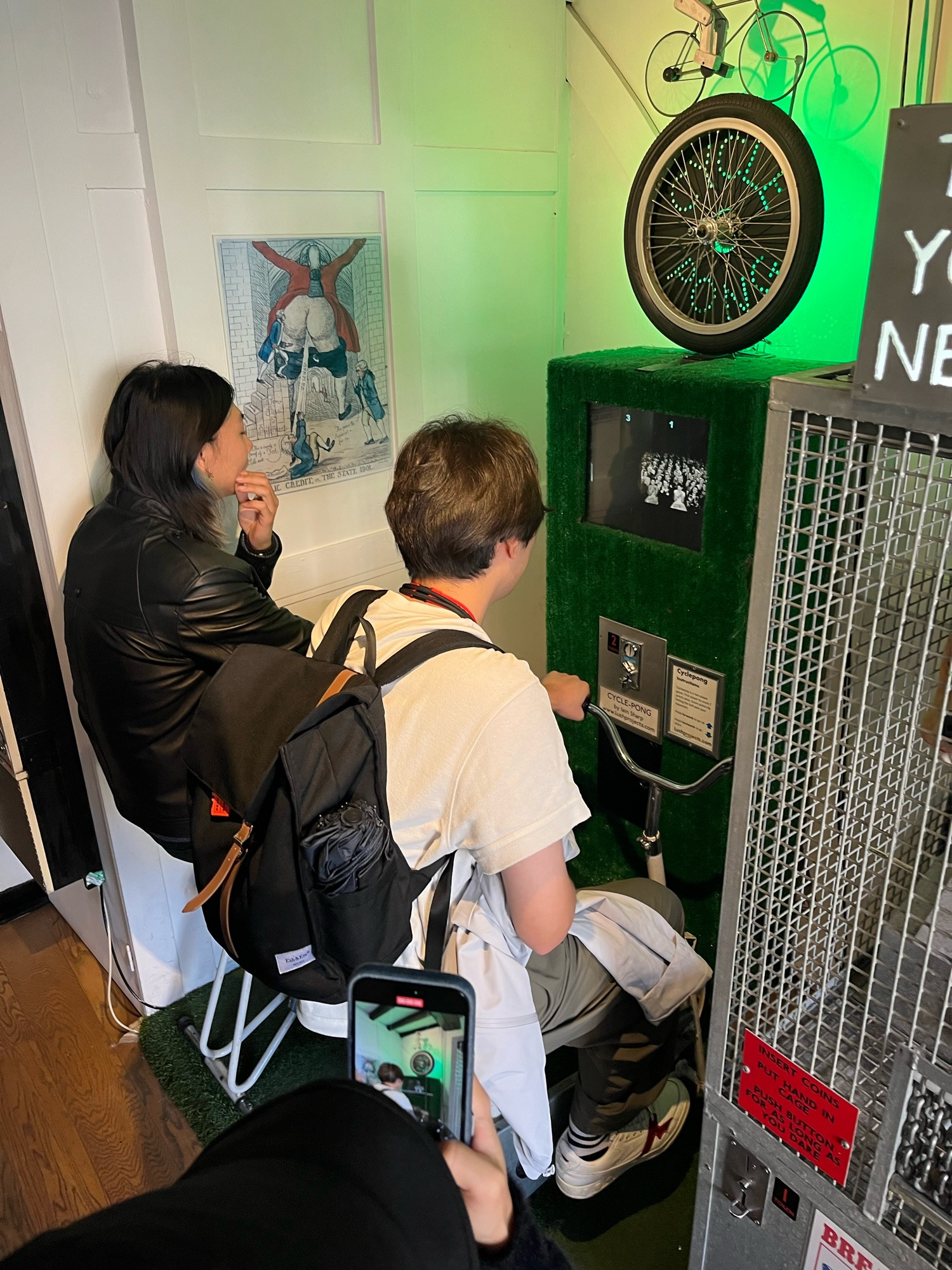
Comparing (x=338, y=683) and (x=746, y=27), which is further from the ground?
(x=746, y=27)

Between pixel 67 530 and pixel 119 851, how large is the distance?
2.54ft

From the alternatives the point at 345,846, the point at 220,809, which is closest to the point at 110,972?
the point at 220,809

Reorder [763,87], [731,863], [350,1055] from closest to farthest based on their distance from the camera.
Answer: [350,1055], [731,863], [763,87]

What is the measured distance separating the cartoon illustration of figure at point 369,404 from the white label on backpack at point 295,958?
1.43m

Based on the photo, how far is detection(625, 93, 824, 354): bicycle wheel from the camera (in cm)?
165

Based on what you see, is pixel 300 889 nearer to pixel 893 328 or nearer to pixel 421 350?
pixel 893 328

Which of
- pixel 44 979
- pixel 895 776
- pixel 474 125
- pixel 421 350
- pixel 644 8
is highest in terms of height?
pixel 644 8

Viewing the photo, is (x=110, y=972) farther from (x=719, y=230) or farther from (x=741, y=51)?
(x=741, y=51)

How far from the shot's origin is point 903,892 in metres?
1.16

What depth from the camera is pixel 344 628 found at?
138 centimetres

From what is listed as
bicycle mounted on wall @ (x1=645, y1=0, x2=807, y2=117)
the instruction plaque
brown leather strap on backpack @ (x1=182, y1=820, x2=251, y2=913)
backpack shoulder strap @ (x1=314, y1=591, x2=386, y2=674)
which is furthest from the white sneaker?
bicycle mounted on wall @ (x1=645, y1=0, x2=807, y2=117)

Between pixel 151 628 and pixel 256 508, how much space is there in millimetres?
440

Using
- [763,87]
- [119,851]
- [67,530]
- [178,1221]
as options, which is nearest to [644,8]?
[763,87]

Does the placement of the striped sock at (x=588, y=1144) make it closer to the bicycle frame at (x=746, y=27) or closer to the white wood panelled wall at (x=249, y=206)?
the white wood panelled wall at (x=249, y=206)
